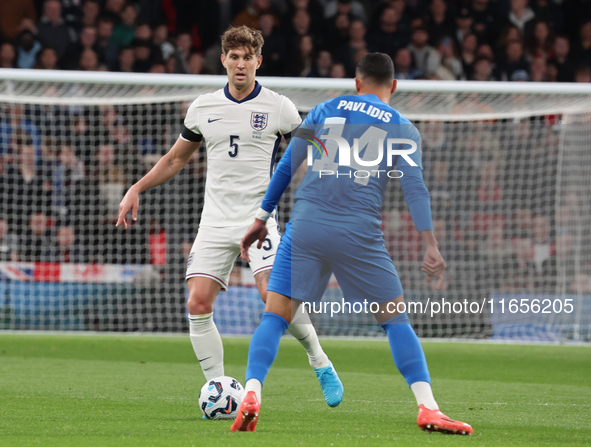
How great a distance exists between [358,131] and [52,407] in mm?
2414

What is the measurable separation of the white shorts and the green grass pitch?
0.81 metres

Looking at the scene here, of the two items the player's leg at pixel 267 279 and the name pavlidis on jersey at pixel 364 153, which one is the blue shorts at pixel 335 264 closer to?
the name pavlidis on jersey at pixel 364 153

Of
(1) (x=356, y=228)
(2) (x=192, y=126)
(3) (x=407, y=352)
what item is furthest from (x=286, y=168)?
(2) (x=192, y=126)

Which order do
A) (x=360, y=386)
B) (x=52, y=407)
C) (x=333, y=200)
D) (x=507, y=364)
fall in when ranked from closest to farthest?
1. (x=333, y=200)
2. (x=52, y=407)
3. (x=360, y=386)
4. (x=507, y=364)

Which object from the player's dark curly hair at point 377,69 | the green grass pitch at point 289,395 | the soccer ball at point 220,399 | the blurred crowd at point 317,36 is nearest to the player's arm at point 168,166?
the soccer ball at point 220,399

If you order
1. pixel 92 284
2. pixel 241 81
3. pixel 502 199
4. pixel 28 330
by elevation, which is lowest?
pixel 28 330

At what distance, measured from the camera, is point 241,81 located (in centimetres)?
468

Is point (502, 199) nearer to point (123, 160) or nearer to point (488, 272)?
point (488, 272)

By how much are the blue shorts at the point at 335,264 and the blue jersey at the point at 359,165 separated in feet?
0.20

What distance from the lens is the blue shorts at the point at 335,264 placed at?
354 cm

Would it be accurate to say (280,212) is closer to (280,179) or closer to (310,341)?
(310,341)

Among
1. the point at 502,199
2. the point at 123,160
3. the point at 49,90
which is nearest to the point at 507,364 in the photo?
the point at 502,199

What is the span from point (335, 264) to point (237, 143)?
1.42 meters

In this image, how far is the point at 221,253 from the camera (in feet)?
15.1
